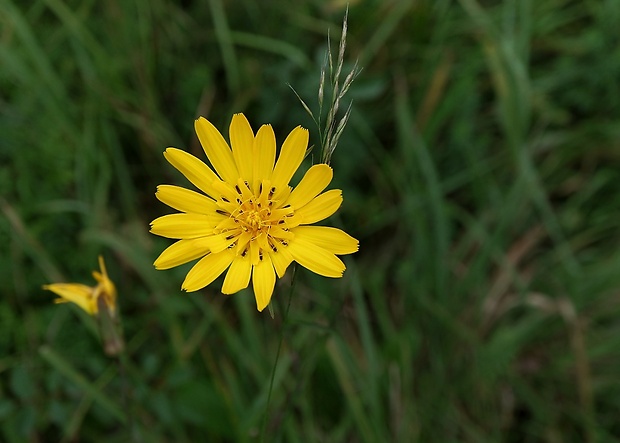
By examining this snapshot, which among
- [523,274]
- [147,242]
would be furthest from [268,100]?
[523,274]

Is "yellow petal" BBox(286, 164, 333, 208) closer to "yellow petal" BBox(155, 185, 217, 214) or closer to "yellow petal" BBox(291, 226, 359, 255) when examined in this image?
"yellow petal" BBox(291, 226, 359, 255)

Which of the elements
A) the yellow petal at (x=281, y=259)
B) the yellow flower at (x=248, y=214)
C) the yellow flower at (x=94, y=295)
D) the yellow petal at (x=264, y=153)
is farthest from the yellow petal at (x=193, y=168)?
the yellow flower at (x=94, y=295)

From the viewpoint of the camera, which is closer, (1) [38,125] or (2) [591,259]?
(1) [38,125]

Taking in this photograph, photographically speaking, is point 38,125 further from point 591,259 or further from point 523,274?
point 591,259

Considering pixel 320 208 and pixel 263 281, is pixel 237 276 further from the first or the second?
pixel 320 208

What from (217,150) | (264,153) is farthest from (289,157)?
(217,150)

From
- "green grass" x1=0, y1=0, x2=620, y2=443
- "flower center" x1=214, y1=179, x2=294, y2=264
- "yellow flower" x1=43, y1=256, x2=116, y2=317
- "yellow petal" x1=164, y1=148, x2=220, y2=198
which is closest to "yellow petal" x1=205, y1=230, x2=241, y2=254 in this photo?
"flower center" x1=214, y1=179, x2=294, y2=264
